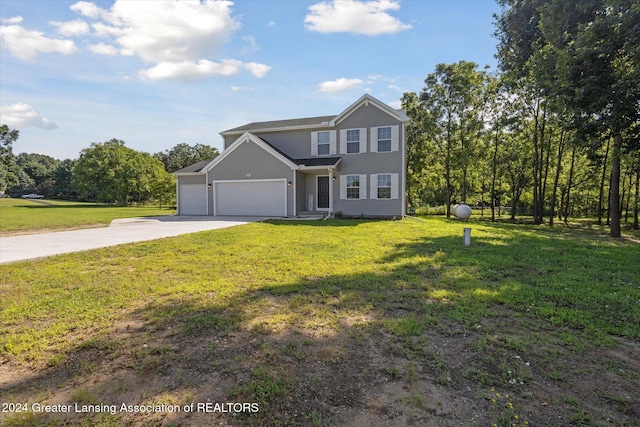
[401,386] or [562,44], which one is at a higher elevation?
[562,44]

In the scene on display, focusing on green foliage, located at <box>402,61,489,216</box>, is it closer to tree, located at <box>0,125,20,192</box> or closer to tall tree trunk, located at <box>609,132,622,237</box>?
tall tree trunk, located at <box>609,132,622,237</box>

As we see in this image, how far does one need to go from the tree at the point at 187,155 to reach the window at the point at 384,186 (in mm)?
42039

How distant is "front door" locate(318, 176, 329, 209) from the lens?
17969 millimetres

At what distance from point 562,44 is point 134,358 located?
13.0 m

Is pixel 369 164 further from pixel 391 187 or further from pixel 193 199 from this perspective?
pixel 193 199

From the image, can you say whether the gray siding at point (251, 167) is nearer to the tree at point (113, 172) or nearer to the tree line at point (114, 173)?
the tree line at point (114, 173)

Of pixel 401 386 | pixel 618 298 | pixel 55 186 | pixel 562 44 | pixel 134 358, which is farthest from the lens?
pixel 55 186

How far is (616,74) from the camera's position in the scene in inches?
286

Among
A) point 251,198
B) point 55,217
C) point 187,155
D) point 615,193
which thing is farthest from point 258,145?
point 187,155

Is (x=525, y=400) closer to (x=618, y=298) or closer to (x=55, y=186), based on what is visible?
(x=618, y=298)

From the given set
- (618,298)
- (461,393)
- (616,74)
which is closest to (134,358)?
(461,393)

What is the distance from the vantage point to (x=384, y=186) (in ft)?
55.3

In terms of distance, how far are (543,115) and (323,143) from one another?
14263 millimetres

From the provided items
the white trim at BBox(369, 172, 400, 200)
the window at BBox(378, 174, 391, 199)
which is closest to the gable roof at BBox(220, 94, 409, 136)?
the white trim at BBox(369, 172, 400, 200)
